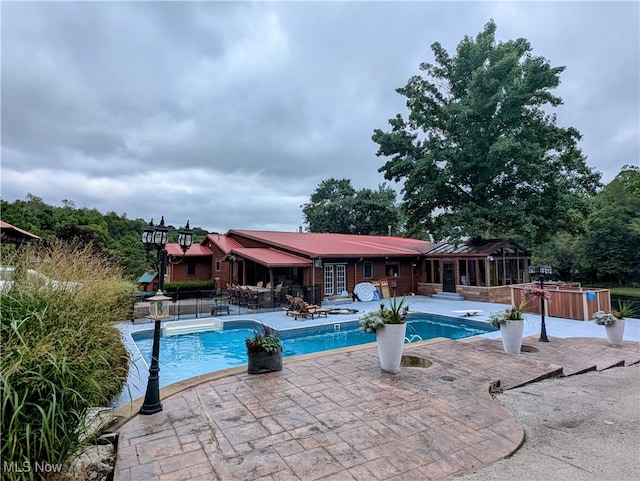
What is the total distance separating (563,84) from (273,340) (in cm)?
1938

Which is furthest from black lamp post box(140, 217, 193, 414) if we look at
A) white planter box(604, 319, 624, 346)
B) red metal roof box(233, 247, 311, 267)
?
white planter box(604, 319, 624, 346)

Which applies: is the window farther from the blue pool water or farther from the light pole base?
the light pole base

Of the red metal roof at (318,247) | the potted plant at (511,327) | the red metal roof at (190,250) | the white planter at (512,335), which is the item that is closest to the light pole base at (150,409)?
the potted plant at (511,327)

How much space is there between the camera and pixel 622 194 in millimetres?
21859

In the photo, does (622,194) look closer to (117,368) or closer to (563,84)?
(563,84)

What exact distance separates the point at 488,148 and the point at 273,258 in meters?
12.1

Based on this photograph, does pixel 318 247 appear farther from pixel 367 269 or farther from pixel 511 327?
pixel 511 327

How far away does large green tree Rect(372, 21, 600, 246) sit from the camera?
50.4 feet

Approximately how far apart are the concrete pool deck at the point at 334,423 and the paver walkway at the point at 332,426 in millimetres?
11

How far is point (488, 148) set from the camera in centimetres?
1636

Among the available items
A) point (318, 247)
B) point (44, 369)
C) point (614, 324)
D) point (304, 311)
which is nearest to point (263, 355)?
point (44, 369)

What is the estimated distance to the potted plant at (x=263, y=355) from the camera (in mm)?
4945

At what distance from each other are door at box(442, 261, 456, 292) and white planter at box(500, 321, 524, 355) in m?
10.6

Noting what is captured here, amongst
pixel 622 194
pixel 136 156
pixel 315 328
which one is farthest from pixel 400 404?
pixel 622 194
